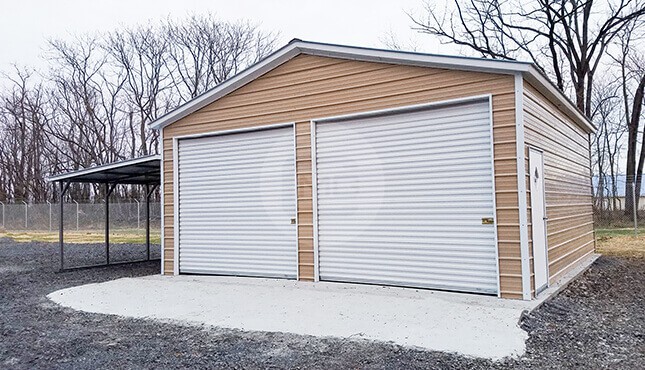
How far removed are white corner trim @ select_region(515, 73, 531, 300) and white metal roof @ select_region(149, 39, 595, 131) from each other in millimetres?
243

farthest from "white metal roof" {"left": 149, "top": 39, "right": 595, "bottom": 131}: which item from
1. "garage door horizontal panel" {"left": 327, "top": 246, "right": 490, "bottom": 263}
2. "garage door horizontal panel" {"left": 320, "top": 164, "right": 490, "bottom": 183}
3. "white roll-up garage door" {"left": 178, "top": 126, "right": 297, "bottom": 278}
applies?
"garage door horizontal panel" {"left": 327, "top": 246, "right": 490, "bottom": 263}

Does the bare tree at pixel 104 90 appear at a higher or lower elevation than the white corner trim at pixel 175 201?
higher

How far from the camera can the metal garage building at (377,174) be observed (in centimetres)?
555

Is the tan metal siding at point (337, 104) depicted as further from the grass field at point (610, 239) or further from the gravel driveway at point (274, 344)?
the grass field at point (610, 239)

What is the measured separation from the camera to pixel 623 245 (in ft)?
38.1

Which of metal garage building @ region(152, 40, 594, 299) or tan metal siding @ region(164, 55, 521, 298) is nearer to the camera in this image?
tan metal siding @ region(164, 55, 521, 298)

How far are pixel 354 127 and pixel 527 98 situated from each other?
2262 millimetres

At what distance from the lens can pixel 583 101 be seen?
18.7 m

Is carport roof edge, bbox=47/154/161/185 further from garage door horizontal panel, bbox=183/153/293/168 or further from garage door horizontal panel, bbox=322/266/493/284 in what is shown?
garage door horizontal panel, bbox=322/266/493/284

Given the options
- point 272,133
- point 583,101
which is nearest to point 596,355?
point 272,133

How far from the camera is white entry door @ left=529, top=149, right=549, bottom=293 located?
562 centimetres

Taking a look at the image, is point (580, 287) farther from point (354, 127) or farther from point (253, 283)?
point (253, 283)

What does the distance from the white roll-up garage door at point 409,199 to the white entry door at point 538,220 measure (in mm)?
515

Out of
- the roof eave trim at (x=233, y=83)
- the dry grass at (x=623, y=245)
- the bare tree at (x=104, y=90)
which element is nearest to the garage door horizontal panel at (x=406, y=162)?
the roof eave trim at (x=233, y=83)
